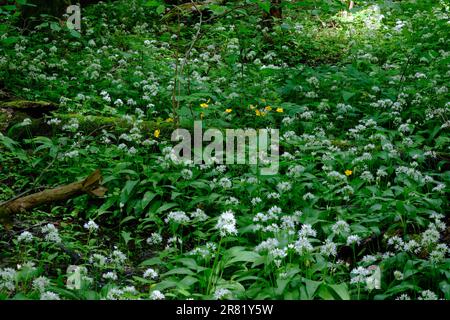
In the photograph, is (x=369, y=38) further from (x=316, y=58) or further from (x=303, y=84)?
(x=303, y=84)

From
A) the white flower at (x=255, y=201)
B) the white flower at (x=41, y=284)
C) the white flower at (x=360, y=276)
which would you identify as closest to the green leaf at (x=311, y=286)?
the white flower at (x=360, y=276)

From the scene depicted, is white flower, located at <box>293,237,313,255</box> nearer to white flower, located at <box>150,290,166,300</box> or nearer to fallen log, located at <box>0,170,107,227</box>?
white flower, located at <box>150,290,166,300</box>

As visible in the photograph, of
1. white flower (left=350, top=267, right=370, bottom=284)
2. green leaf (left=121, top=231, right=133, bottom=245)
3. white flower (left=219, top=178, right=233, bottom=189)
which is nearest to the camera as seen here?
white flower (left=350, top=267, right=370, bottom=284)

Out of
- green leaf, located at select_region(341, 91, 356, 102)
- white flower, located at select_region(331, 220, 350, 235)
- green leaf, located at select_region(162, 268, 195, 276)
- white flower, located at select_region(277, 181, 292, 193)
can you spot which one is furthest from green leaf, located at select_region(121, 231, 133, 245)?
green leaf, located at select_region(341, 91, 356, 102)

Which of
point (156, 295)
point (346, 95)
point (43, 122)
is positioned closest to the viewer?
point (156, 295)

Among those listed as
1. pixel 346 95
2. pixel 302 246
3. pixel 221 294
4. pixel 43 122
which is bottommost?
pixel 221 294

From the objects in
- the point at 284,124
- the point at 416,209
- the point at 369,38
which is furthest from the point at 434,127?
the point at 369,38

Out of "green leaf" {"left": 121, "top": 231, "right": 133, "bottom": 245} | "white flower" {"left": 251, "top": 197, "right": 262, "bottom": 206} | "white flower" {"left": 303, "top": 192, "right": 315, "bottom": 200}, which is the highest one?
"white flower" {"left": 303, "top": 192, "right": 315, "bottom": 200}

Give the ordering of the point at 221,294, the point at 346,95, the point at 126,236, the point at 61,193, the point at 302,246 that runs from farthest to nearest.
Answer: the point at 346,95, the point at 126,236, the point at 61,193, the point at 302,246, the point at 221,294

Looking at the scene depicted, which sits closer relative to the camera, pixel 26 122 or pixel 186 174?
pixel 186 174

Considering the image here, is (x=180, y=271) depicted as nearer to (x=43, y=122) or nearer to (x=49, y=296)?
(x=49, y=296)

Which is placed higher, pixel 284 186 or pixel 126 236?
pixel 284 186

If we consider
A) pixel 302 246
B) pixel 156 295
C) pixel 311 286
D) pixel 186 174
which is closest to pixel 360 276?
pixel 311 286
